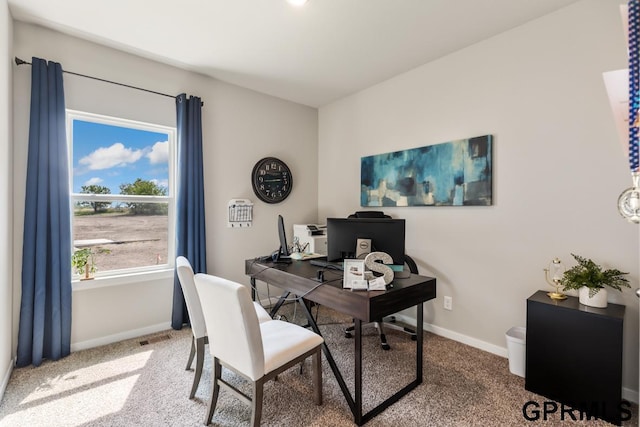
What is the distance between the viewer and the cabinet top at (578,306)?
1.83 m

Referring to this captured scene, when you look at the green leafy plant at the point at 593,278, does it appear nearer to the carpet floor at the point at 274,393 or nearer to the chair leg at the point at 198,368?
the carpet floor at the point at 274,393

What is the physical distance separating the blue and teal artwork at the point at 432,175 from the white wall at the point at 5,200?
3066 mm

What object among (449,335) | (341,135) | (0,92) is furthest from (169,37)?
(449,335)

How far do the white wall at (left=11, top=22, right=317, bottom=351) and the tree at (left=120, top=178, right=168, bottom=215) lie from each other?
17.6 inches

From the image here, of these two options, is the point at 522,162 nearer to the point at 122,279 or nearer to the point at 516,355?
the point at 516,355

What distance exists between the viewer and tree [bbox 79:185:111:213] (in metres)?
2.73

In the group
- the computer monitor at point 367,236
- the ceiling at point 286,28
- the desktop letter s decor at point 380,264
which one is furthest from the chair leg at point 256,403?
the ceiling at point 286,28

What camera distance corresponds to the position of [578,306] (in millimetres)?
1945

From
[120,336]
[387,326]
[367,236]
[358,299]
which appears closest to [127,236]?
[120,336]

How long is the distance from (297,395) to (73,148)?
2734mm

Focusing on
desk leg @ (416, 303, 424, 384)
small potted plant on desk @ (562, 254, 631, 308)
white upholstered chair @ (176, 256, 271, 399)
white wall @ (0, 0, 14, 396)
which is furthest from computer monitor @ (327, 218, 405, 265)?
white wall @ (0, 0, 14, 396)

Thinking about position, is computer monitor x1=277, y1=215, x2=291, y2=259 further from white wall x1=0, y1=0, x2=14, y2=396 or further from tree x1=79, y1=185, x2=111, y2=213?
white wall x1=0, y1=0, x2=14, y2=396

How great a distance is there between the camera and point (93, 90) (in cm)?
265

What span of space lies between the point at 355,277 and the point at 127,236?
7.76 feet
